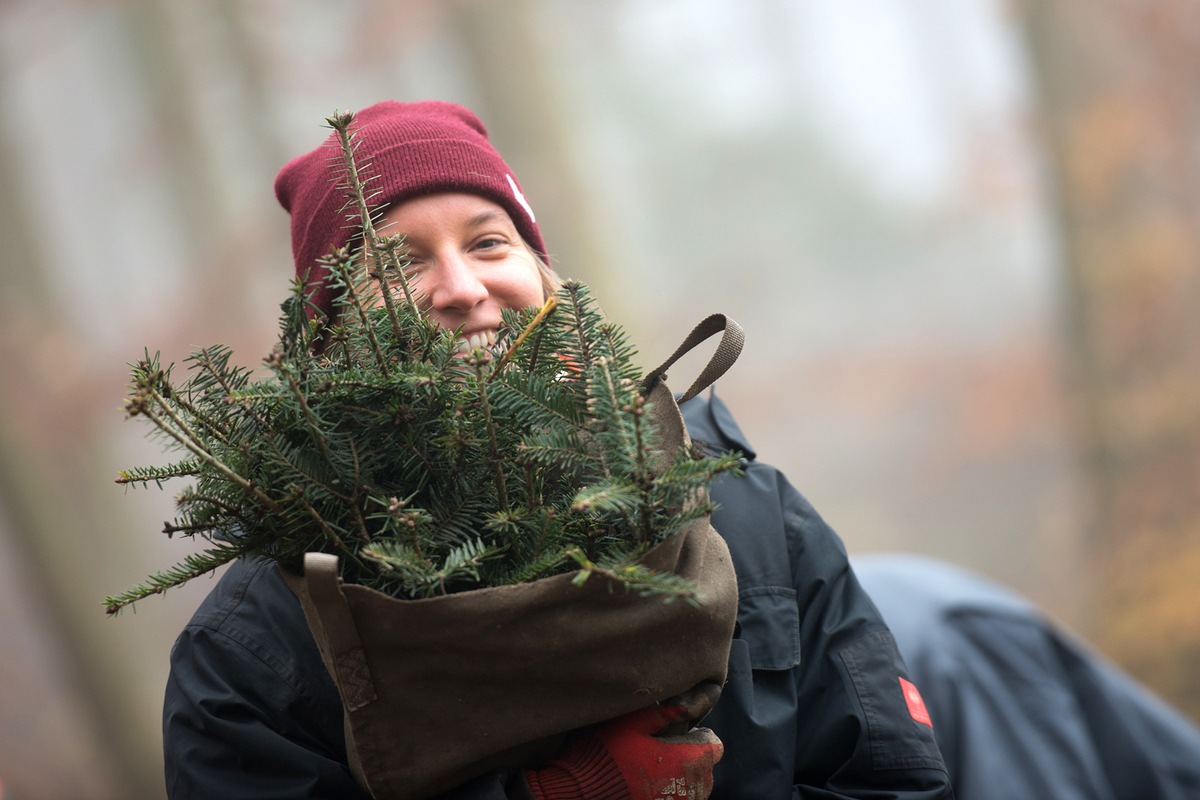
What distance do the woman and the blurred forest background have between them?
3588 mm

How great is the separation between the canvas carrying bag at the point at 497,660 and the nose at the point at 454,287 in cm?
61

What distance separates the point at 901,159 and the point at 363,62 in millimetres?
10295

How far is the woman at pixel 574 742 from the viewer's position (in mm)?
1629

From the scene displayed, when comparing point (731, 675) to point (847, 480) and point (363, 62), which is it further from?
point (847, 480)

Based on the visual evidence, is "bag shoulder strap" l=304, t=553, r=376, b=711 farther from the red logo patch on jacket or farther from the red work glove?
the red logo patch on jacket

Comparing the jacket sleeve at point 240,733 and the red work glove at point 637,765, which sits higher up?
the jacket sleeve at point 240,733

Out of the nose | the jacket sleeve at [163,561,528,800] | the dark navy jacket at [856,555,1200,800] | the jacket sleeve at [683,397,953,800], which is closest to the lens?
the jacket sleeve at [163,561,528,800]

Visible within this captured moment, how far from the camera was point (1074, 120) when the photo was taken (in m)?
6.71

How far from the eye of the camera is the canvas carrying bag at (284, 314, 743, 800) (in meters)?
1.42

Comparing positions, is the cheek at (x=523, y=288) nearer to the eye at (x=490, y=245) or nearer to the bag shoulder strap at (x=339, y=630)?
the eye at (x=490, y=245)

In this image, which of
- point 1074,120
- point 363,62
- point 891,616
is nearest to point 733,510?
point 891,616

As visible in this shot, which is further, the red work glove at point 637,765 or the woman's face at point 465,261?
the woman's face at point 465,261

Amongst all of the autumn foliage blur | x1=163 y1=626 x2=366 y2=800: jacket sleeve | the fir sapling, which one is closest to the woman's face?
the fir sapling

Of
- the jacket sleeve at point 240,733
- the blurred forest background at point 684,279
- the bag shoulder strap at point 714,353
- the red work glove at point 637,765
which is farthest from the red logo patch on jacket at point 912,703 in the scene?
the blurred forest background at point 684,279
